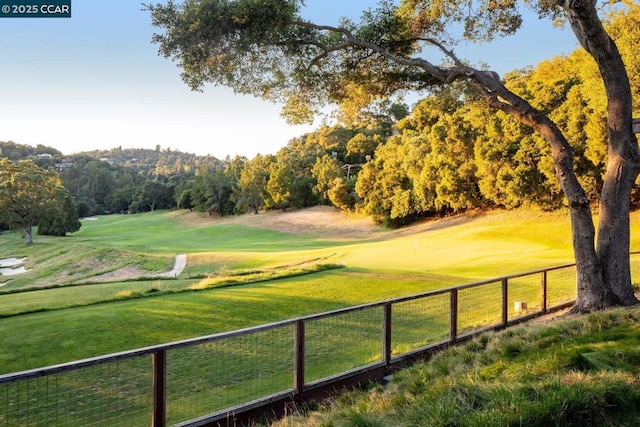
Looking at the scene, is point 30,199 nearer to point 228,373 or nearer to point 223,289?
point 223,289

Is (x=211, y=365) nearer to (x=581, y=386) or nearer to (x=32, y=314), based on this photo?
(x=581, y=386)

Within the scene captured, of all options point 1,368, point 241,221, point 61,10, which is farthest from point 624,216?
point 241,221

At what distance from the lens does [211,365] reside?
622 cm

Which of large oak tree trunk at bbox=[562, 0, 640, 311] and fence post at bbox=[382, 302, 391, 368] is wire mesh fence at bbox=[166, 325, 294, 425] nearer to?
fence post at bbox=[382, 302, 391, 368]

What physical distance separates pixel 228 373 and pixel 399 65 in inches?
324

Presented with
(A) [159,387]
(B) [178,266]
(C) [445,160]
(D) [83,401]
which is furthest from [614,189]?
(C) [445,160]

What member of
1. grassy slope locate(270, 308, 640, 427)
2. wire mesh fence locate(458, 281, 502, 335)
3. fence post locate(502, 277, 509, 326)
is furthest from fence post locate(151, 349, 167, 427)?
fence post locate(502, 277, 509, 326)

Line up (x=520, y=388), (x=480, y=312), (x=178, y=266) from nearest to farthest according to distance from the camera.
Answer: (x=520, y=388) < (x=480, y=312) < (x=178, y=266)

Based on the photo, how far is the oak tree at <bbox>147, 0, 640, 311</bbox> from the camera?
8.38 metres

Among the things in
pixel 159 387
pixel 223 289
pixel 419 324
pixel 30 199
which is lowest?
pixel 223 289

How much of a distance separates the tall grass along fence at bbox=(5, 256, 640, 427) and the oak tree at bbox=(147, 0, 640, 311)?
7.45 ft

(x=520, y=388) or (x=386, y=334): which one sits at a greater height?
(x=520, y=388)

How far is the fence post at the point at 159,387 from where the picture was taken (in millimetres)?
3928

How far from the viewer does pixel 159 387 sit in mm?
3945
